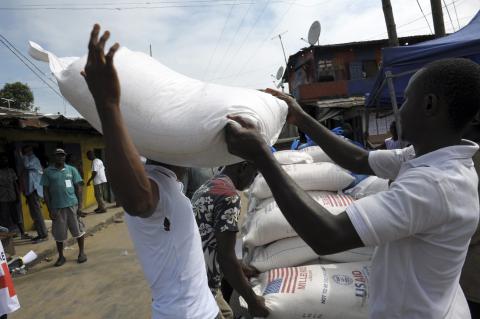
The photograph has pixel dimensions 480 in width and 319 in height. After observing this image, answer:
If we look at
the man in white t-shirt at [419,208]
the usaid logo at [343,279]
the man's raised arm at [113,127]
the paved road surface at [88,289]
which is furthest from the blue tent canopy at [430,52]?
the paved road surface at [88,289]

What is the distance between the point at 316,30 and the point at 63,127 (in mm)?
9183

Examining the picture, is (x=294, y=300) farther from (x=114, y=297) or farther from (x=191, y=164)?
(x=114, y=297)

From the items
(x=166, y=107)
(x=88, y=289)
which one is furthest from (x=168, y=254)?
(x=88, y=289)

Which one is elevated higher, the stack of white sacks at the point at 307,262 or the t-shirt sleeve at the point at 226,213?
the t-shirt sleeve at the point at 226,213

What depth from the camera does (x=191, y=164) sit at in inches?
53.4

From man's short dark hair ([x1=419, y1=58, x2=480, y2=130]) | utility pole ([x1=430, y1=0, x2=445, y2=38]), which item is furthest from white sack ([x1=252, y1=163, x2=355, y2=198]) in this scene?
utility pole ([x1=430, y1=0, x2=445, y2=38])

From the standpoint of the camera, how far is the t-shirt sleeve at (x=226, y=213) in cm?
188

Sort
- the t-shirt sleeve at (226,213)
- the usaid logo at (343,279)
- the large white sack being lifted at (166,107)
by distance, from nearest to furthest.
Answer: the large white sack being lifted at (166,107) < the t-shirt sleeve at (226,213) < the usaid logo at (343,279)

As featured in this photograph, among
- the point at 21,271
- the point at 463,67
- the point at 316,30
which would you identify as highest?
the point at 316,30

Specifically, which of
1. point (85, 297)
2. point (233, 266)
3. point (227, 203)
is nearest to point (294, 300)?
point (233, 266)

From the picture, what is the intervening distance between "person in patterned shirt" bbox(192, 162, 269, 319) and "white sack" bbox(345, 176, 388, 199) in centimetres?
171

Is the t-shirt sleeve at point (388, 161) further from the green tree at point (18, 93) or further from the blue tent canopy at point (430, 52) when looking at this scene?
the green tree at point (18, 93)

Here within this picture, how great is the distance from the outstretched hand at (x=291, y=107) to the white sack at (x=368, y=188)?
5.98 ft

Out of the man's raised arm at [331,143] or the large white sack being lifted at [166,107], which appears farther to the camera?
the man's raised arm at [331,143]
